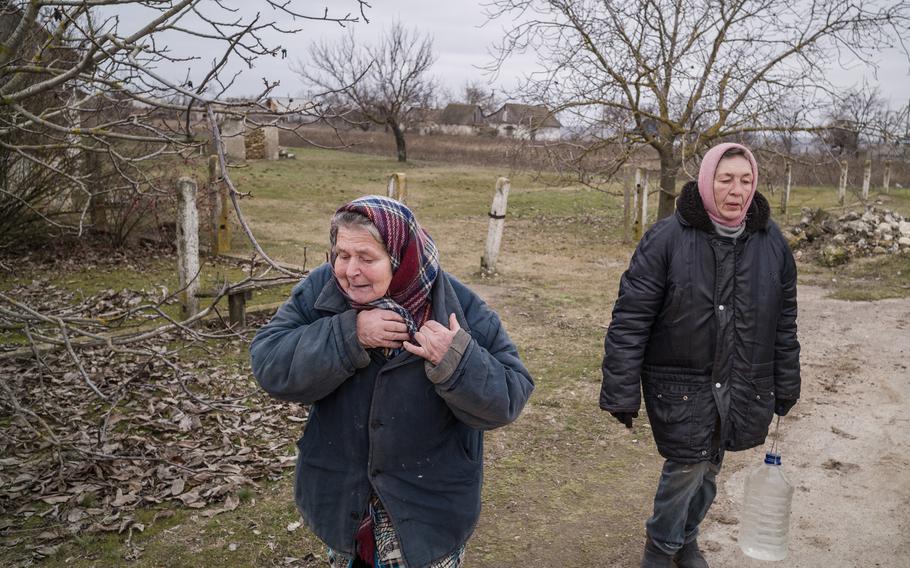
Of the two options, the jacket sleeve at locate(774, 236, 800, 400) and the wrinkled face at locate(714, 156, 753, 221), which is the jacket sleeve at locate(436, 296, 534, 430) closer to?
the wrinkled face at locate(714, 156, 753, 221)

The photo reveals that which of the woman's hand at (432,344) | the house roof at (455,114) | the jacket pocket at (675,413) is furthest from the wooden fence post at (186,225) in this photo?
the house roof at (455,114)

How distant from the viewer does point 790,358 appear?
3.69m

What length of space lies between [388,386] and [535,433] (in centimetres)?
353

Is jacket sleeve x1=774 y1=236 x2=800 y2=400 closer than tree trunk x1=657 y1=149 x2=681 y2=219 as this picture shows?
Yes

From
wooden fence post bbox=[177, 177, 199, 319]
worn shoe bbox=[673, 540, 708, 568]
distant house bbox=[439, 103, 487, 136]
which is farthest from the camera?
distant house bbox=[439, 103, 487, 136]

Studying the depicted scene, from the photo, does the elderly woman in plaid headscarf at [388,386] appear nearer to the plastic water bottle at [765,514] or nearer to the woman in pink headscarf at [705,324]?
the woman in pink headscarf at [705,324]

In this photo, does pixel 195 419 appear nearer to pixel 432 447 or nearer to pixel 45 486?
pixel 45 486

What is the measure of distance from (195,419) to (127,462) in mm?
732

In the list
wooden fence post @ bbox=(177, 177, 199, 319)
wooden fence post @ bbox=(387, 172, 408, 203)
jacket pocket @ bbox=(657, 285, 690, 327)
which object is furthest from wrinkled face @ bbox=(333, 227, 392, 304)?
wooden fence post @ bbox=(387, 172, 408, 203)

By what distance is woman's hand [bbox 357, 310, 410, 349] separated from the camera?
234 cm

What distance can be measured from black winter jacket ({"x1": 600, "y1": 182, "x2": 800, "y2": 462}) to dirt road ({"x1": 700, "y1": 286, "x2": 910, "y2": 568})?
93 cm

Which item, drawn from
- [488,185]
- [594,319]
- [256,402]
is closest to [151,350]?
[256,402]

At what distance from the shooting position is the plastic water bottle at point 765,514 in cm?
387

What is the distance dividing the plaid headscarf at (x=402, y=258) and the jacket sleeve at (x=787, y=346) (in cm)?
198
